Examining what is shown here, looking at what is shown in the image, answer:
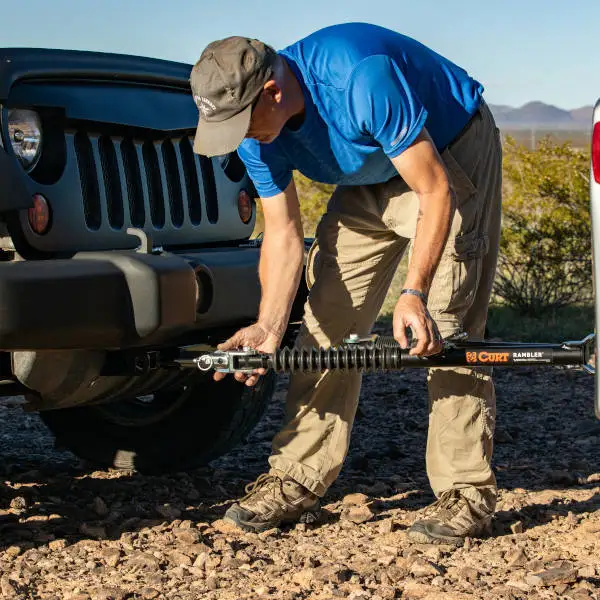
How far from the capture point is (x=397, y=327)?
9.98 feet

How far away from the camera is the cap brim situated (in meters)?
3.12

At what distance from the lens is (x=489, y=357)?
3.18 metres

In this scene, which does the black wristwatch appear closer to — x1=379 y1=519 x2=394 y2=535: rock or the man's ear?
the man's ear

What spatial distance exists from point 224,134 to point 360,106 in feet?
1.26

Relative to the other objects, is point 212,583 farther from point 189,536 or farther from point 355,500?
point 355,500

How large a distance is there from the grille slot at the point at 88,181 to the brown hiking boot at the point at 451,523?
1418mm

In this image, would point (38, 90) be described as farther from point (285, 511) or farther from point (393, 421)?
point (393, 421)

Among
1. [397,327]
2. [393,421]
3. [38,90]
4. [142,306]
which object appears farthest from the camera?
[393,421]

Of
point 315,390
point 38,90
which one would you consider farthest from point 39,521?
point 38,90

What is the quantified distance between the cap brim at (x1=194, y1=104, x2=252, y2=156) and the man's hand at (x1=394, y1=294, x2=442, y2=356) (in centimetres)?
63

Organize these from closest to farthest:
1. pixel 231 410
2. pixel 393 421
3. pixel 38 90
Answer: pixel 38 90 → pixel 231 410 → pixel 393 421

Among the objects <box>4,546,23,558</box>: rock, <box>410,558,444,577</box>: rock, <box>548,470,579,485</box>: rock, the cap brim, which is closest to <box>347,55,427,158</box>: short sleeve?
the cap brim

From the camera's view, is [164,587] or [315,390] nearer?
[164,587]

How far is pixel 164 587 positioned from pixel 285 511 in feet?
2.22
